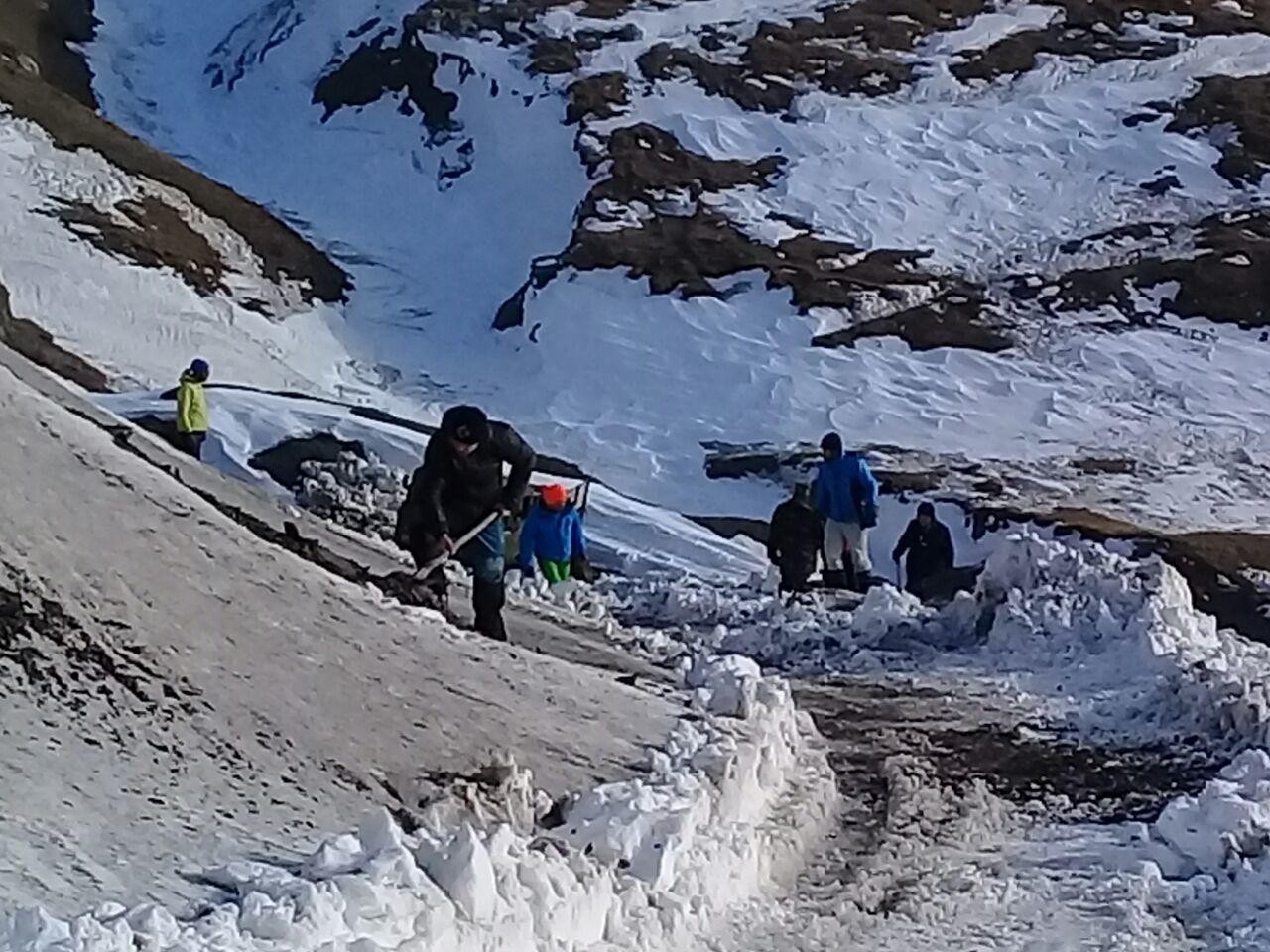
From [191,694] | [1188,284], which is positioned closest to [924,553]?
[191,694]

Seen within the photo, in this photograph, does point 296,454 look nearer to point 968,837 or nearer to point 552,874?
point 968,837

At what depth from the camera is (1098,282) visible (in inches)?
1503

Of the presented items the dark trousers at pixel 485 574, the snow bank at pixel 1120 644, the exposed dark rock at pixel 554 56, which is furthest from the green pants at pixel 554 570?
the exposed dark rock at pixel 554 56

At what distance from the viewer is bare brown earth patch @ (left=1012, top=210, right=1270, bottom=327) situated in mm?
36969

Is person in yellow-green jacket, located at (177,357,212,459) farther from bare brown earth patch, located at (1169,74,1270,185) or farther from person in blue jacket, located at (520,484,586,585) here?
bare brown earth patch, located at (1169,74,1270,185)

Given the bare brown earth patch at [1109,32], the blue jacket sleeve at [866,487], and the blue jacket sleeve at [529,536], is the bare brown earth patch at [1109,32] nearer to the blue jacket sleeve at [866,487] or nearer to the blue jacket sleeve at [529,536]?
the blue jacket sleeve at [866,487]

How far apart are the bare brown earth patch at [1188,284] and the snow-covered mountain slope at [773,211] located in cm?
7

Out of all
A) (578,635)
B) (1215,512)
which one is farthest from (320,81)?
(578,635)

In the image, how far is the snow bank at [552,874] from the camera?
5.49 m

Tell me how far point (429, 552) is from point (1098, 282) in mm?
29908

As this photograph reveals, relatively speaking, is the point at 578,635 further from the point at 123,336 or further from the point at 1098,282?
the point at 1098,282

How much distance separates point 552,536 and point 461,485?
4.83 meters

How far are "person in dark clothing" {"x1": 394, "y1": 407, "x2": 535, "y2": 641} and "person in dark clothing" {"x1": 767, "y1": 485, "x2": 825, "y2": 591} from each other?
5.96 meters

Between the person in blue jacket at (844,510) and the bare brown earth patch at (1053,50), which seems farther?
the bare brown earth patch at (1053,50)
